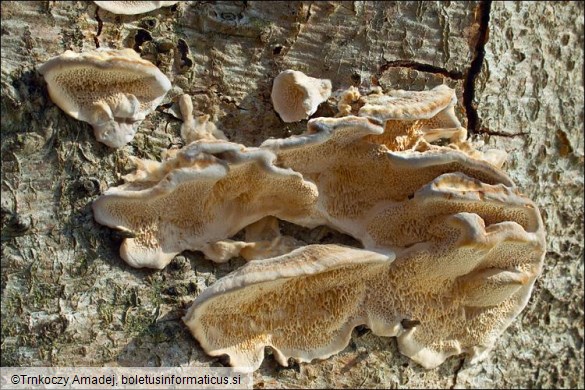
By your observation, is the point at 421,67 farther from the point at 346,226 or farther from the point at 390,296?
the point at 390,296

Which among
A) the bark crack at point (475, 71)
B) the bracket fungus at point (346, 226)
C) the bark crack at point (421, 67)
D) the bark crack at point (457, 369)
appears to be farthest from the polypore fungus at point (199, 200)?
the bark crack at point (457, 369)

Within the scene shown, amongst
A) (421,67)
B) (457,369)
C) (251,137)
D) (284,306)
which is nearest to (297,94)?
(251,137)

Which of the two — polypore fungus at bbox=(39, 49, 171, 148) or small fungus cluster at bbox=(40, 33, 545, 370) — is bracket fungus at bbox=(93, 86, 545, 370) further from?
polypore fungus at bbox=(39, 49, 171, 148)

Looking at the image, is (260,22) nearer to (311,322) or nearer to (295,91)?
(295,91)

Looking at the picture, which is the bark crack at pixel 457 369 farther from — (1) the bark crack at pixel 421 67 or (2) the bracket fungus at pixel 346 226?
(1) the bark crack at pixel 421 67

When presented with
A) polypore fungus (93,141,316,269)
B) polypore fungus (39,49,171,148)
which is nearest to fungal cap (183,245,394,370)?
polypore fungus (93,141,316,269)
